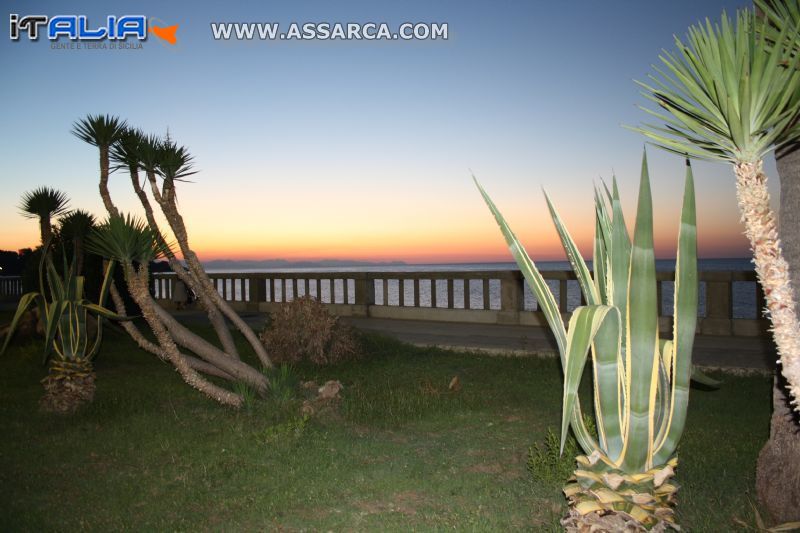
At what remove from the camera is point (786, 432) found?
3.51m

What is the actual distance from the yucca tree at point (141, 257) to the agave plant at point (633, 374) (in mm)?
4269

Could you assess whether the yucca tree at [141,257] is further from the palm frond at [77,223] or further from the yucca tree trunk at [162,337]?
the palm frond at [77,223]

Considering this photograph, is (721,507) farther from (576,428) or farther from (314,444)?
(314,444)

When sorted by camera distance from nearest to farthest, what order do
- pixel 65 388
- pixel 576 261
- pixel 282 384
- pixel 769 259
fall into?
pixel 769 259
pixel 576 261
pixel 282 384
pixel 65 388

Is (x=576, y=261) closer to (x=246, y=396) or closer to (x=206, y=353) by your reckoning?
(x=246, y=396)

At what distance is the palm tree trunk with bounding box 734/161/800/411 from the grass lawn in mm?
1889

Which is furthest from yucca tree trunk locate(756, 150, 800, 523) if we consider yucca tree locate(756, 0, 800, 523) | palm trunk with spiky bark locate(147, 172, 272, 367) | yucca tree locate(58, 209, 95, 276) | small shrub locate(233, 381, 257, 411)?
yucca tree locate(58, 209, 95, 276)

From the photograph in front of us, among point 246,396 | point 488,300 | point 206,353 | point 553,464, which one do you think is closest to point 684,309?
point 553,464

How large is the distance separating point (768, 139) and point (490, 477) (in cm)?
318

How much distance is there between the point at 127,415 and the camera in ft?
21.5

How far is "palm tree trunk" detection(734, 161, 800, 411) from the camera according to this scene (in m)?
2.10

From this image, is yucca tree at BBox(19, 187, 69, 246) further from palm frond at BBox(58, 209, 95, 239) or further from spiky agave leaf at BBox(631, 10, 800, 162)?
spiky agave leaf at BBox(631, 10, 800, 162)

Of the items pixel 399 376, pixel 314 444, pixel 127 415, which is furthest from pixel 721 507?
pixel 127 415

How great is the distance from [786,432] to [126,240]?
5.48m
